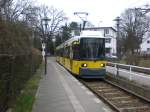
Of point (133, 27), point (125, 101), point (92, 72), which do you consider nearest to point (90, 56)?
point (92, 72)

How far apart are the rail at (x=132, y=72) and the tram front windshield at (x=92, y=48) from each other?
138cm

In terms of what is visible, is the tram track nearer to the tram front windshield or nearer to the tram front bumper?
the tram front bumper

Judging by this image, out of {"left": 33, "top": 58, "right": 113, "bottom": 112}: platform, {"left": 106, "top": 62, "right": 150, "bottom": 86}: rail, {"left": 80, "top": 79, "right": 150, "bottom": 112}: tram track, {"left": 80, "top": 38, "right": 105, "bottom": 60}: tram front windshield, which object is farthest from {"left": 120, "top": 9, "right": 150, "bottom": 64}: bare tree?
{"left": 33, "top": 58, "right": 113, "bottom": 112}: platform

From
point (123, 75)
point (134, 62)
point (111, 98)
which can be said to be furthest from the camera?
point (134, 62)

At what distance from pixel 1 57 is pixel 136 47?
9160cm

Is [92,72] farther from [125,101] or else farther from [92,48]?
[125,101]

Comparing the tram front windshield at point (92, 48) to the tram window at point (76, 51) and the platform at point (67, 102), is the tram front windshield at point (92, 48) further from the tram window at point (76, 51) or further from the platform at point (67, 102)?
the platform at point (67, 102)

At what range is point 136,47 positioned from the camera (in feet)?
328

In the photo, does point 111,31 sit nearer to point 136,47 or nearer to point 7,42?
point 136,47

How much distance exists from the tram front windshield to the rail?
1384mm

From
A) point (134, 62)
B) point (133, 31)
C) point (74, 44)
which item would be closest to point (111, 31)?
point (133, 31)

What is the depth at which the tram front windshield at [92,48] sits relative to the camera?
2781 centimetres

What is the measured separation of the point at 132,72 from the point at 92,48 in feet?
14.4

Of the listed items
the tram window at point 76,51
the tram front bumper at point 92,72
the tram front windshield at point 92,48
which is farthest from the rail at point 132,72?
the tram window at point 76,51
